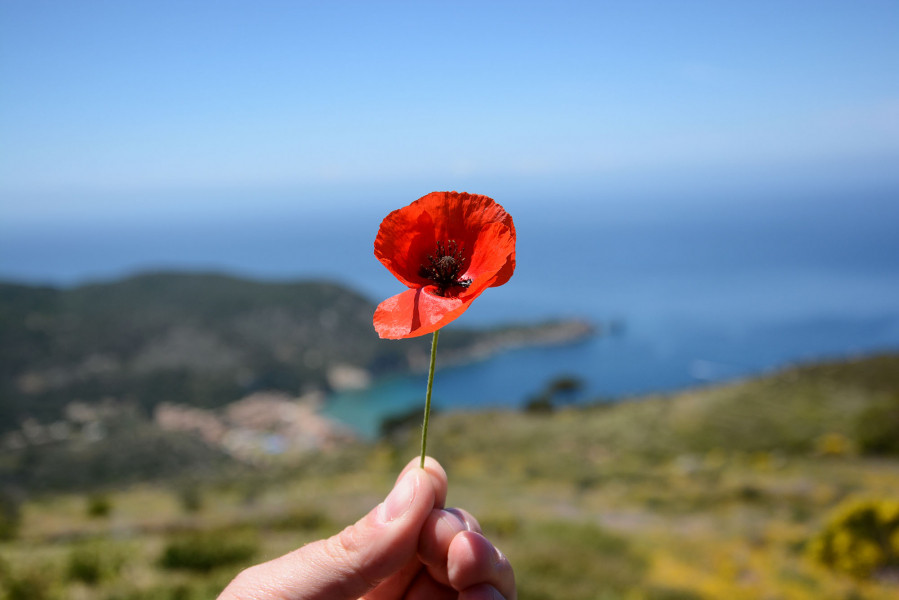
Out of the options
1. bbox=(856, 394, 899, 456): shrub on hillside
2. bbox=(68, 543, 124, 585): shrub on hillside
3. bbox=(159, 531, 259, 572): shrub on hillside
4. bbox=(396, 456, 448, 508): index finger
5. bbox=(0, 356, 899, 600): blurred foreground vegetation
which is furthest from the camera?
A: bbox=(856, 394, 899, 456): shrub on hillside

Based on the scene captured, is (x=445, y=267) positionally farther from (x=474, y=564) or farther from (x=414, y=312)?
(x=474, y=564)

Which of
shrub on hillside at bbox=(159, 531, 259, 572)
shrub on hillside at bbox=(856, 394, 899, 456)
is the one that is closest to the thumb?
shrub on hillside at bbox=(159, 531, 259, 572)

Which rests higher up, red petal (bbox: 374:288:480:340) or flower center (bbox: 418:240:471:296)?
flower center (bbox: 418:240:471:296)

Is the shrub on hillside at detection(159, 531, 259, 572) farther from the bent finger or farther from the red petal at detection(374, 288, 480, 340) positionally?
the red petal at detection(374, 288, 480, 340)

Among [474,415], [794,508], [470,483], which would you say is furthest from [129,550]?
[474,415]

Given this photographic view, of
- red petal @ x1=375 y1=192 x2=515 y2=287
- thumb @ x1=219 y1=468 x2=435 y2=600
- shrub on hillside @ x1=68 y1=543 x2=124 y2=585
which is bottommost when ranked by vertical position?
shrub on hillside @ x1=68 y1=543 x2=124 y2=585

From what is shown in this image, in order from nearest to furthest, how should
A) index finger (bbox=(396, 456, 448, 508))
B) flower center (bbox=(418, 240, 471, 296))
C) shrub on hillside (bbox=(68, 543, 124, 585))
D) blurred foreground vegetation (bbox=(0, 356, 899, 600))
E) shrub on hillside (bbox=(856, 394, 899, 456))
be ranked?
1. flower center (bbox=(418, 240, 471, 296))
2. index finger (bbox=(396, 456, 448, 508))
3. shrub on hillside (bbox=(68, 543, 124, 585))
4. blurred foreground vegetation (bbox=(0, 356, 899, 600))
5. shrub on hillside (bbox=(856, 394, 899, 456))

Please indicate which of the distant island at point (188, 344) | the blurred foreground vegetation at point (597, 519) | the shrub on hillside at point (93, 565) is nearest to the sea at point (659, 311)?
the distant island at point (188, 344)

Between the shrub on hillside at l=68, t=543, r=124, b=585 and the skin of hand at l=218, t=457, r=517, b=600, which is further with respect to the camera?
the shrub on hillside at l=68, t=543, r=124, b=585
